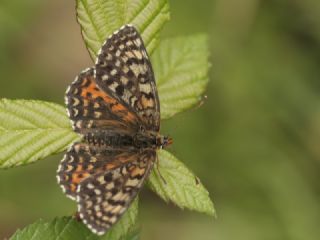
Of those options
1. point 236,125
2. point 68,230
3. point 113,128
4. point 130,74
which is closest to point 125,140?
point 113,128

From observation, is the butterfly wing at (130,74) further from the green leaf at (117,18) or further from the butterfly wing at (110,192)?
the butterfly wing at (110,192)

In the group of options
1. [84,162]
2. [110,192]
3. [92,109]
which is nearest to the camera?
[110,192]

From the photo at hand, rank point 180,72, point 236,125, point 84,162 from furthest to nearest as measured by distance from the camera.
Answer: point 236,125 < point 180,72 < point 84,162

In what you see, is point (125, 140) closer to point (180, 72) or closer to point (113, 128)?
point (113, 128)

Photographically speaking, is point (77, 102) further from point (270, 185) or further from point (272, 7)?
point (272, 7)

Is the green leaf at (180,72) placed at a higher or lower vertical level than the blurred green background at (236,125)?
higher

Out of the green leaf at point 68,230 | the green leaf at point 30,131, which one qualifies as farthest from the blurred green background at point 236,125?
the green leaf at point 68,230
